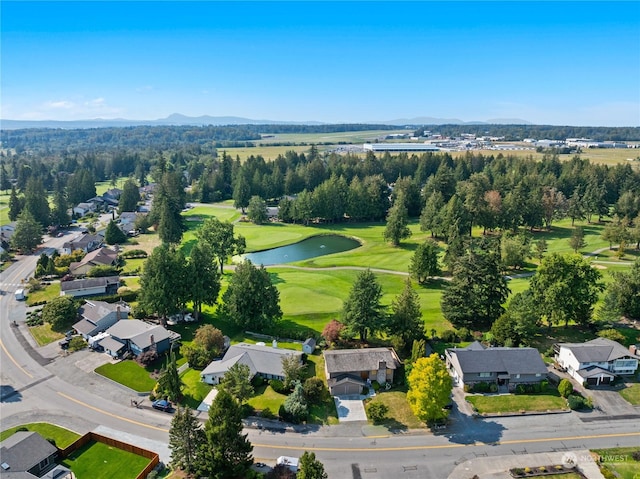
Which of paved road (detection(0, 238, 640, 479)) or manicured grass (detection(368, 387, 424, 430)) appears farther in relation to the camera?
manicured grass (detection(368, 387, 424, 430))

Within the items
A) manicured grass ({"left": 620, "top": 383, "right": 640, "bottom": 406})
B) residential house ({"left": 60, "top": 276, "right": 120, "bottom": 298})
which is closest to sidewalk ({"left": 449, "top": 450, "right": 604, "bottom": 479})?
manicured grass ({"left": 620, "top": 383, "right": 640, "bottom": 406})

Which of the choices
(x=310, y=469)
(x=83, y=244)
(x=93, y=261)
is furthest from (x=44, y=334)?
(x=310, y=469)

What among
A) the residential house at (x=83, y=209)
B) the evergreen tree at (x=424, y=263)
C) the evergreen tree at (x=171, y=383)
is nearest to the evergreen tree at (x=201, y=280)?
the evergreen tree at (x=171, y=383)

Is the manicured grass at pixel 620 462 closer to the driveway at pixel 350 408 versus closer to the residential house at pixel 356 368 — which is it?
the residential house at pixel 356 368

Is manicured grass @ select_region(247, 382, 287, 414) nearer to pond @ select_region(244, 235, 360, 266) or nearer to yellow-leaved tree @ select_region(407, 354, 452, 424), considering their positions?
yellow-leaved tree @ select_region(407, 354, 452, 424)

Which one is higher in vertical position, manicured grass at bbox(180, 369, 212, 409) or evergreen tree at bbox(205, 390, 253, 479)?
evergreen tree at bbox(205, 390, 253, 479)

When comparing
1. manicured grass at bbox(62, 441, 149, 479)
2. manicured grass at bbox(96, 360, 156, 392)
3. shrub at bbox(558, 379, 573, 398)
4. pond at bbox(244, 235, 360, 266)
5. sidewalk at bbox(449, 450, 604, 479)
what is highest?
shrub at bbox(558, 379, 573, 398)
